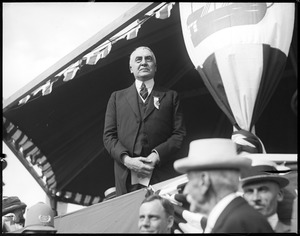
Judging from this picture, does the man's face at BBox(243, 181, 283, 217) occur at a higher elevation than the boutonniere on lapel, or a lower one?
lower

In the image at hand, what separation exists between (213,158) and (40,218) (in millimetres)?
2099

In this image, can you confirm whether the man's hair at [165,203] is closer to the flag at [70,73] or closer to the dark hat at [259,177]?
the dark hat at [259,177]

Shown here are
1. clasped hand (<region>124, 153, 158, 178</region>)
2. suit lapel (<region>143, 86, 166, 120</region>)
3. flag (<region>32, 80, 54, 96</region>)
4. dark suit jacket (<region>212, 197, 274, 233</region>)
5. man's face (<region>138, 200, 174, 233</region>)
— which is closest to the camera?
dark suit jacket (<region>212, 197, 274, 233</region>)

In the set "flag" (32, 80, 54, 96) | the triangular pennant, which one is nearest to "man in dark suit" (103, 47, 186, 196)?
the triangular pennant

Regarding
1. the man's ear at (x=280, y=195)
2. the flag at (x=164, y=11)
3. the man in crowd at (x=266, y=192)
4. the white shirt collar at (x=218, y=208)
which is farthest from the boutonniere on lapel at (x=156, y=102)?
the white shirt collar at (x=218, y=208)

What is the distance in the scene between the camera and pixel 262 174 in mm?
8820

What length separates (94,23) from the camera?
9961 millimetres

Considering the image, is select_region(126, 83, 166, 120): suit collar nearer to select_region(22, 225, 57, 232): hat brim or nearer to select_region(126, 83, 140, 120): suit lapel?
select_region(126, 83, 140, 120): suit lapel

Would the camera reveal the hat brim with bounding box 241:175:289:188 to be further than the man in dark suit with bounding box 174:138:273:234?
Yes

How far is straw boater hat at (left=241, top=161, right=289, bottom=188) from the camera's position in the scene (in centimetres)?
862

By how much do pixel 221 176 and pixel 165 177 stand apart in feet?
6.88

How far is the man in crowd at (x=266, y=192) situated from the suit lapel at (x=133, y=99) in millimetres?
1518

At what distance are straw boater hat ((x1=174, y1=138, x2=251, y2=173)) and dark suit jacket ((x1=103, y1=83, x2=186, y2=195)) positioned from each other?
173cm

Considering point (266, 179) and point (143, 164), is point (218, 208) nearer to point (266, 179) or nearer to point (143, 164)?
point (266, 179)
